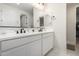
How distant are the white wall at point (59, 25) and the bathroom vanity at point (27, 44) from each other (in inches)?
5.8

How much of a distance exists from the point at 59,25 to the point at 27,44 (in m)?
0.78

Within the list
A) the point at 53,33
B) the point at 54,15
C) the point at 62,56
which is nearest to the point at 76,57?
the point at 62,56

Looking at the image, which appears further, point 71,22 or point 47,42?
point 47,42

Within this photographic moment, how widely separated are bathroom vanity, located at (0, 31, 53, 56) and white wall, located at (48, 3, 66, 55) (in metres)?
0.15

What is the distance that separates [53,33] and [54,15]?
1.26 feet

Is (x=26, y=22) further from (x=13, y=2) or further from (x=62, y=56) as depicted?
(x=62, y=56)

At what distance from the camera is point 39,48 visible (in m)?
2.24

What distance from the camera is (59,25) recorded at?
2219 mm

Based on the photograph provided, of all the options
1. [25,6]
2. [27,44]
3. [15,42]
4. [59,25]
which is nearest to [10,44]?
[15,42]

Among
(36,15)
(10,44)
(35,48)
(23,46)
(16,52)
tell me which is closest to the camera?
(10,44)

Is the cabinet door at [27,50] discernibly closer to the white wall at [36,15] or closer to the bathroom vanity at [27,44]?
the bathroom vanity at [27,44]

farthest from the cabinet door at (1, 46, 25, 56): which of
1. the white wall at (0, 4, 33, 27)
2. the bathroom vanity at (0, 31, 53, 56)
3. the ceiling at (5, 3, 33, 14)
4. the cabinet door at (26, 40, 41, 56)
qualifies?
the ceiling at (5, 3, 33, 14)

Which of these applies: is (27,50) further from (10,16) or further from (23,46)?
(10,16)

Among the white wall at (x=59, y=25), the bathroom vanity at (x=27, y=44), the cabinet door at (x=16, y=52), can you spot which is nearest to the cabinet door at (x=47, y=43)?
the bathroom vanity at (x=27, y=44)
